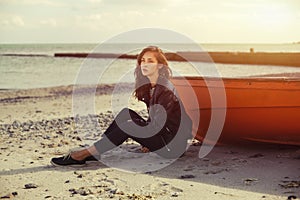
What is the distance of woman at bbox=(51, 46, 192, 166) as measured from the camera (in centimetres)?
510

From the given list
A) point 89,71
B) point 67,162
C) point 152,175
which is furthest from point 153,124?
point 89,71

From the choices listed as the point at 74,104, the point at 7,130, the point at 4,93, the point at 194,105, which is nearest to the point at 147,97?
the point at 194,105

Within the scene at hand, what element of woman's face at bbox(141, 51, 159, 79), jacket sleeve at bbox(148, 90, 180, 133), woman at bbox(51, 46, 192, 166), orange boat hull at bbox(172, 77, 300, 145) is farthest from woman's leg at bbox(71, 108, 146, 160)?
orange boat hull at bbox(172, 77, 300, 145)

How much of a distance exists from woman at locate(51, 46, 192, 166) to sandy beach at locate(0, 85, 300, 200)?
0.15m

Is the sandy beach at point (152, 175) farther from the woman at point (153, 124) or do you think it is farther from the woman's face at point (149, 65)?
the woman's face at point (149, 65)

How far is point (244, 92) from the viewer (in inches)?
213

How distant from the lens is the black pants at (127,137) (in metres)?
5.09

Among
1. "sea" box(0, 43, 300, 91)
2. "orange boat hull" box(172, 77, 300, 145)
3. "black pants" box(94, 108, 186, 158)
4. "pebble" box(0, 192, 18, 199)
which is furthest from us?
"sea" box(0, 43, 300, 91)

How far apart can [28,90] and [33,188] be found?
42.3ft

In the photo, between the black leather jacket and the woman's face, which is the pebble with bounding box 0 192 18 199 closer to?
the black leather jacket

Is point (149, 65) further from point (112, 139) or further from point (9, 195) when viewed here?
point (9, 195)

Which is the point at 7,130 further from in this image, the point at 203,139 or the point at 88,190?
the point at 88,190

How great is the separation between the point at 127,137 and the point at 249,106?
1387 millimetres

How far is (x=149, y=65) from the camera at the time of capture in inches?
210
